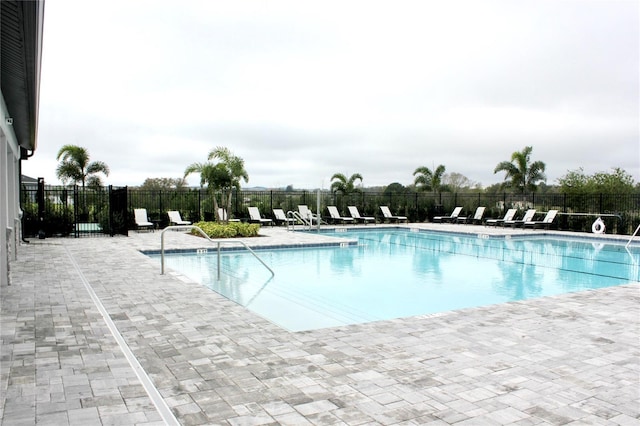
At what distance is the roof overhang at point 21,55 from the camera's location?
3.75m

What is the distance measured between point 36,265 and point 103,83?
6.27 metres

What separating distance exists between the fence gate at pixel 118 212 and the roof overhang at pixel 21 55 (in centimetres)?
607

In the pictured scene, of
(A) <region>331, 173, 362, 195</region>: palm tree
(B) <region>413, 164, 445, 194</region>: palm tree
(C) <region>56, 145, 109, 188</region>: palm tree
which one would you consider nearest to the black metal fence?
(A) <region>331, 173, 362, 195</region>: palm tree

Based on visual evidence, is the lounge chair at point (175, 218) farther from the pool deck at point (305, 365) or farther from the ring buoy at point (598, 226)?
the ring buoy at point (598, 226)

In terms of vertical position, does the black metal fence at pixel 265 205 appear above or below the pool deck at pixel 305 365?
above

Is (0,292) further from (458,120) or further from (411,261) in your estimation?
(458,120)

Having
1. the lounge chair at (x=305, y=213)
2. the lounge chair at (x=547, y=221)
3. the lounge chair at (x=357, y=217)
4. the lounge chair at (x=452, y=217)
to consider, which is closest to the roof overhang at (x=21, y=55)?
the lounge chair at (x=305, y=213)

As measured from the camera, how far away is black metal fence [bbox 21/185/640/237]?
48.7 feet

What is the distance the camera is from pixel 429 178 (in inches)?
1024

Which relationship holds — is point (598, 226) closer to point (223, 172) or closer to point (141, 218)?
point (223, 172)

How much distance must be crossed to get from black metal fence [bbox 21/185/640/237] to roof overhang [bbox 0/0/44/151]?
674 centimetres

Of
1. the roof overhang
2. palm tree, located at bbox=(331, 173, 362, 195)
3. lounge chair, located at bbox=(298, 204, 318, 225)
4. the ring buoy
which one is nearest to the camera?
the roof overhang

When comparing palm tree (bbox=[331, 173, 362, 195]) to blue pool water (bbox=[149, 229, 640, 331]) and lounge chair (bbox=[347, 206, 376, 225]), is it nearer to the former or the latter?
lounge chair (bbox=[347, 206, 376, 225])

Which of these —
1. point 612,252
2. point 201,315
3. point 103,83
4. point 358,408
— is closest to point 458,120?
point 612,252
